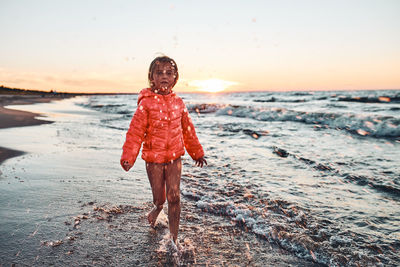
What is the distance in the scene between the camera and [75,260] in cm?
213

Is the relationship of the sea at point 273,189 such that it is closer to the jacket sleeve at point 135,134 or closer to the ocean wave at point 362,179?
the ocean wave at point 362,179

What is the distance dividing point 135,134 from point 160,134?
0.25m

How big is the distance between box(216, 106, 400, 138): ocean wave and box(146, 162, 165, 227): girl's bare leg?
1031 centimetres

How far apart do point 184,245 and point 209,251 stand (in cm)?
26

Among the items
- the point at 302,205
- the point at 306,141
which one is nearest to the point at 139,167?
the point at 302,205

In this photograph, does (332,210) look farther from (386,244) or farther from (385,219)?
(386,244)

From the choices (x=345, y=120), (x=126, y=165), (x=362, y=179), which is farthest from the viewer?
(x=345, y=120)

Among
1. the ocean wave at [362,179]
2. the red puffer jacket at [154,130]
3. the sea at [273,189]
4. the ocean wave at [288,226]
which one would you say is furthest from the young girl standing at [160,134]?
the ocean wave at [362,179]

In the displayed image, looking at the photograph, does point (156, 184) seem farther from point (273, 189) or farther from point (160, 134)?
point (273, 189)

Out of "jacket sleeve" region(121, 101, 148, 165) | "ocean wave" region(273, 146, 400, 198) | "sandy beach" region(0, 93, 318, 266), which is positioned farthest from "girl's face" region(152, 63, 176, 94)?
"ocean wave" region(273, 146, 400, 198)

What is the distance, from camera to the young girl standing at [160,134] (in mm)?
2465

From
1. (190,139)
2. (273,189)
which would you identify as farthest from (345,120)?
(190,139)

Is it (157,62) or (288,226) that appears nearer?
(157,62)

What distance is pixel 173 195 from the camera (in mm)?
2504
